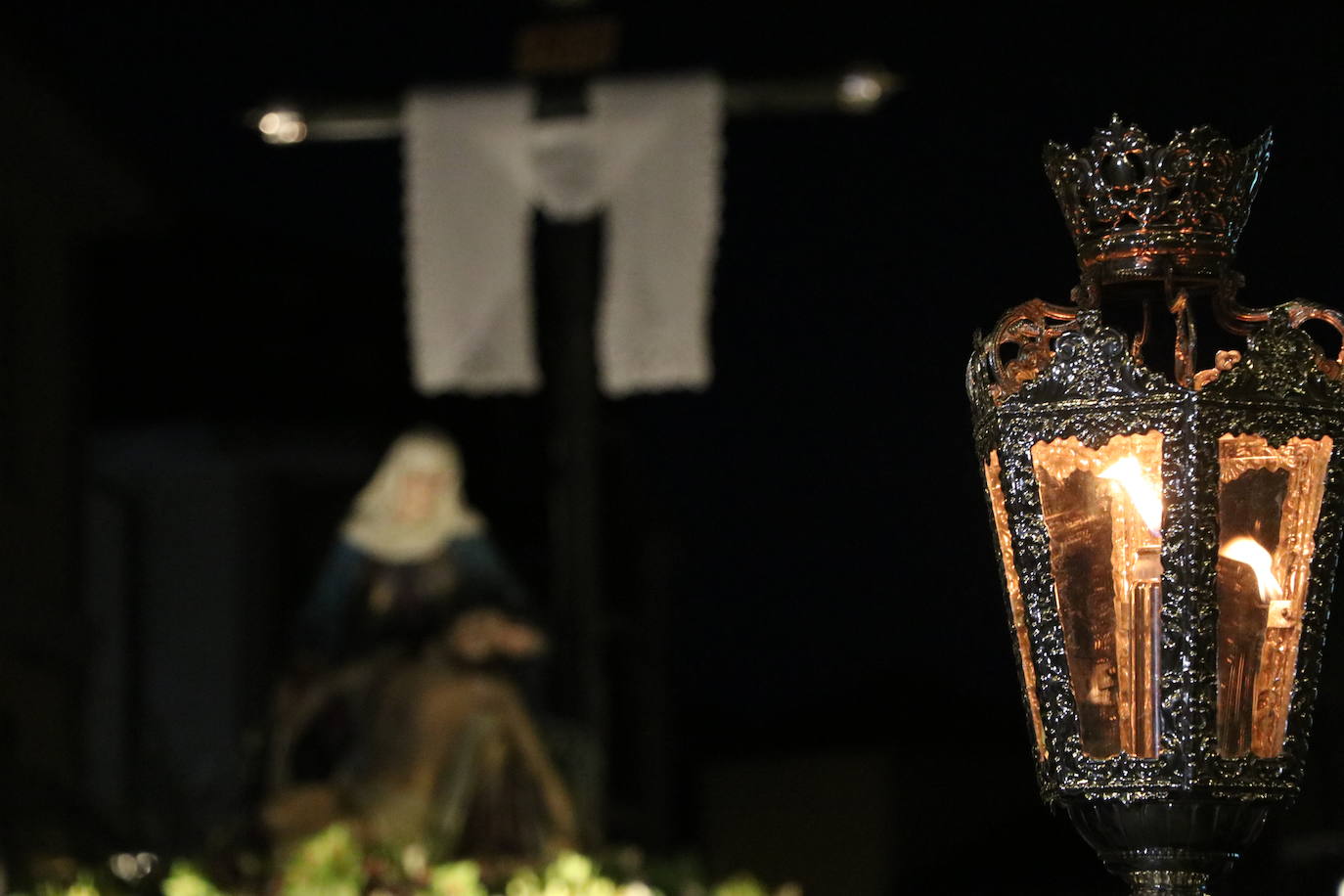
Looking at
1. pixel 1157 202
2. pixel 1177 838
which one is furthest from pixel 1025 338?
pixel 1177 838

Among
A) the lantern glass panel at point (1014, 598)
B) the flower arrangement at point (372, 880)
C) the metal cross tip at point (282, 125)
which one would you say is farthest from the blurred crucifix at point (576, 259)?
the lantern glass panel at point (1014, 598)

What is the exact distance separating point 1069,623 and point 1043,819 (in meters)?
→ 21.7

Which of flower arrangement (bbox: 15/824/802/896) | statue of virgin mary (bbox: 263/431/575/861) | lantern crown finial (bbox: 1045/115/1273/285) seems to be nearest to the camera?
lantern crown finial (bbox: 1045/115/1273/285)

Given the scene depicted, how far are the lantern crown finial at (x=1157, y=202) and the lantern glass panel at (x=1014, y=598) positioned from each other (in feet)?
1.08

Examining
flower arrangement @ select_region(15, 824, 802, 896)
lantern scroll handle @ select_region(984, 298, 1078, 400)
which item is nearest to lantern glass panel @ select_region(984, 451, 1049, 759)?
lantern scroll handle @ select_region(984, 298, 1078, 400)

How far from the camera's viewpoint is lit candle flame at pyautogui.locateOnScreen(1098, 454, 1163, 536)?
3867 millimetres

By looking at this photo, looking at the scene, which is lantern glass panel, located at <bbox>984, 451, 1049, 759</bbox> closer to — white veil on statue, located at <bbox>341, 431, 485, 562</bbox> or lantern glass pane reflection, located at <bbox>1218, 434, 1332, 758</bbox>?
lantern glass pane reflection, located at <bbox>1218, 434, 1332, 758</bbox>

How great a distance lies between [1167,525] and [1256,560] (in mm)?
158

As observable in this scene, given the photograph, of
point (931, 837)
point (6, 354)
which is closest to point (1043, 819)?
point (931, 837)

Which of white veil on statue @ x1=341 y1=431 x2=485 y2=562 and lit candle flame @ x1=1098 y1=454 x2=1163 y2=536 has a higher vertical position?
lit candle flame @ x1=1098 y1=454 x2=1163 y2=536

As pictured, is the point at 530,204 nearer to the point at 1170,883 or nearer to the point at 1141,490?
the point at 1141,490

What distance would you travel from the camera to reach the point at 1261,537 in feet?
12.9

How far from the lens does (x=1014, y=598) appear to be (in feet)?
13.2

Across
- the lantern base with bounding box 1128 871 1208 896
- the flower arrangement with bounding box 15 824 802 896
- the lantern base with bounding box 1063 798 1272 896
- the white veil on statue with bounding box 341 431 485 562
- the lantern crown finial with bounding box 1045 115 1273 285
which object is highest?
the lantern crown finial with bounding box 1045 115 1273 285
